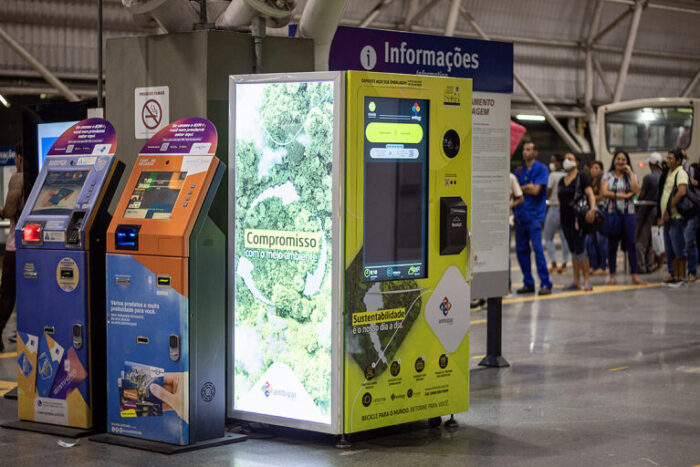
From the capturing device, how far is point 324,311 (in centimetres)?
589

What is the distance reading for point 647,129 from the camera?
22.8m

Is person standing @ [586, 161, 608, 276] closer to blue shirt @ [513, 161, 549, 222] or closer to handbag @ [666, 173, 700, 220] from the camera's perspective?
handbag @ [666, 173, 700, 220]

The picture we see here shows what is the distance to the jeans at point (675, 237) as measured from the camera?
14047mm

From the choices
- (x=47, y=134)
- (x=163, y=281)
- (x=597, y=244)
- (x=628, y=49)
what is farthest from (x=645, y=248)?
(x=163, y=281)

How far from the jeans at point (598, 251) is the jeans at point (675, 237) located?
103 centimetres

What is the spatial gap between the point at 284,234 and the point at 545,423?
2.08 meters

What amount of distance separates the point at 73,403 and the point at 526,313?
6.54 m

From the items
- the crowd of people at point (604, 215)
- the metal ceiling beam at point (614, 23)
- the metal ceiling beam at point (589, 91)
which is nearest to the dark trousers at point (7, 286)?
the crowd of people at point (604, 215)

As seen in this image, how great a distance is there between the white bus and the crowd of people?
20.6 feet

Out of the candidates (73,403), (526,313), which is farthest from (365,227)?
(526,313)

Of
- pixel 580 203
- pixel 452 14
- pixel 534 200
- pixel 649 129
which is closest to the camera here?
pixel 534 200

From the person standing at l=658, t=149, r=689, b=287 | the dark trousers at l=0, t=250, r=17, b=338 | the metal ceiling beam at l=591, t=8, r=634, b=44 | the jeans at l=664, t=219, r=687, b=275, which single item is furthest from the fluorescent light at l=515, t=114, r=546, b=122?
the dark trousers at l=0, t=250, r=17, b=338

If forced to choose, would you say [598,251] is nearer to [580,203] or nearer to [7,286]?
[580,203]

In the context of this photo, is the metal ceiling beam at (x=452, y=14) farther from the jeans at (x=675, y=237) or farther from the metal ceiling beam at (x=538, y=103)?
the jeans at (x=675, y=237)
